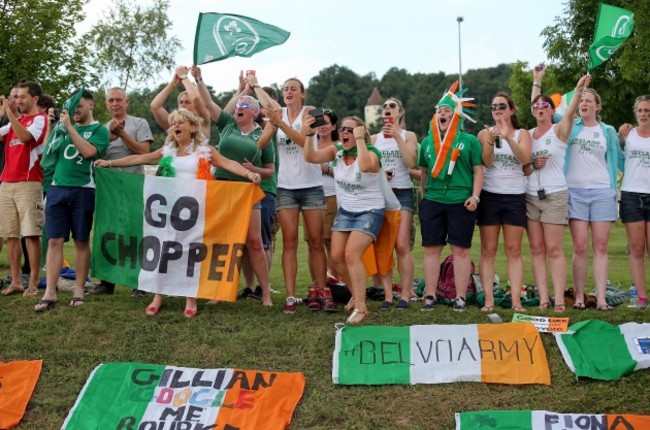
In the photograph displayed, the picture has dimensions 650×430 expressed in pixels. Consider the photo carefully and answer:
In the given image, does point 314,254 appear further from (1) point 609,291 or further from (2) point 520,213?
(1) point 609,291

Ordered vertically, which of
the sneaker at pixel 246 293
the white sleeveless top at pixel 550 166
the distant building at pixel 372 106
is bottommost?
the distant building at pixel 372 106

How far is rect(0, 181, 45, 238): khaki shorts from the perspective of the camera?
9547 millimetres

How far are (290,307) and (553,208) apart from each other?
2960mm

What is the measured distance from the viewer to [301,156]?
904cm

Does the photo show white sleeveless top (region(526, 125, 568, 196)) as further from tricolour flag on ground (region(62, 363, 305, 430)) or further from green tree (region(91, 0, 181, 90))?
green tree (region(91, 0, 181, 90))

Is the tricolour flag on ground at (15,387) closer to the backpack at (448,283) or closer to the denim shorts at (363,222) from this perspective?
the denim shorts at (363,222)

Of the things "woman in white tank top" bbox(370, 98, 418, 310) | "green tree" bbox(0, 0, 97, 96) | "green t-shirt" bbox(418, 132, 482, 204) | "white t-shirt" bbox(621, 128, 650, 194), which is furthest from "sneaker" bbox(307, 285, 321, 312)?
"green tree" bbox(0, 0, 97, 96)

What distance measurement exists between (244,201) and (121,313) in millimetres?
1745

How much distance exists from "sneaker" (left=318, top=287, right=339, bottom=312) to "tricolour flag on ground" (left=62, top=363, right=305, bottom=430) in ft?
5.43

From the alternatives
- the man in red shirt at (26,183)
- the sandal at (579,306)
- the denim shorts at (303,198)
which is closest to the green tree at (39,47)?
the man in red shirt at (26,183)

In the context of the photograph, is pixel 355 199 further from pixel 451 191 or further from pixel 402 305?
pixel 402 305

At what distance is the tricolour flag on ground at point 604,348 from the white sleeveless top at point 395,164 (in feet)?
8.05

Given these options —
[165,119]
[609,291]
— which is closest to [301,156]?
[165,119]

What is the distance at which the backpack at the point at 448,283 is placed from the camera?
9.47 m
